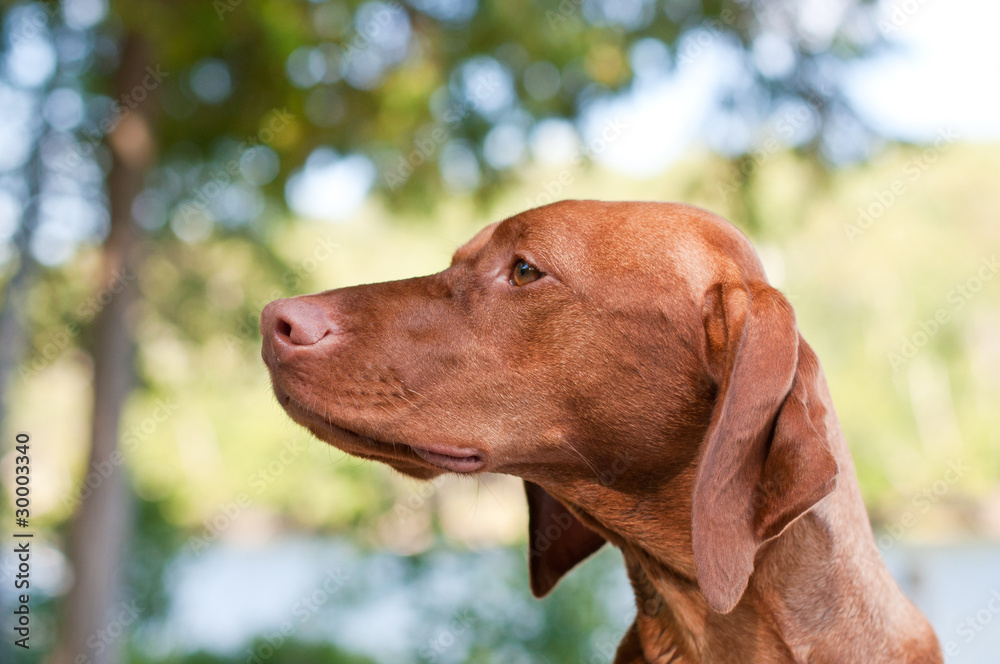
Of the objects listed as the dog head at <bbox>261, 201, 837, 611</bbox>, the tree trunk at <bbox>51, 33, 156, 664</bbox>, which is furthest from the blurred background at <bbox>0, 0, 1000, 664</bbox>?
the dog head at <bbox>261, 201, 837, 611</bbox>

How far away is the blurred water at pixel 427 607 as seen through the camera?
8383 mm

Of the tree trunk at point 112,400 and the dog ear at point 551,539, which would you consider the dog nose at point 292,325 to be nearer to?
the dog ear at point 551,539

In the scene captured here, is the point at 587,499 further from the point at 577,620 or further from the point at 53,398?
the point at 53,398

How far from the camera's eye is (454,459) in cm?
217

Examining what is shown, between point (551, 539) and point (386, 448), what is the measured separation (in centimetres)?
84

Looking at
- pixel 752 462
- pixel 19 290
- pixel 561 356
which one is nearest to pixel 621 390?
pixel 561 356

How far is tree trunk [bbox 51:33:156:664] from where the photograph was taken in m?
6.52

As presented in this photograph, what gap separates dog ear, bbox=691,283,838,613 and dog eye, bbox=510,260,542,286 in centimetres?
55

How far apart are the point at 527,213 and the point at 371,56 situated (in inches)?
185

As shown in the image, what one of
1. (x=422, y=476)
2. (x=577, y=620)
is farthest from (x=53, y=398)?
(x=422, y=476)

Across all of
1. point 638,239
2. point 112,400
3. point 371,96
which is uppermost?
point 638,239

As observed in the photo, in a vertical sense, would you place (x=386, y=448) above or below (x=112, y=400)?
above

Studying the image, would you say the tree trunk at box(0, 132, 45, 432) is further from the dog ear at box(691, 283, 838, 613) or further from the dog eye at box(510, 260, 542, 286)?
the dog ear at box(691, 283, 838, 613)

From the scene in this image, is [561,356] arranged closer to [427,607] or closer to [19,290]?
[19,290]
